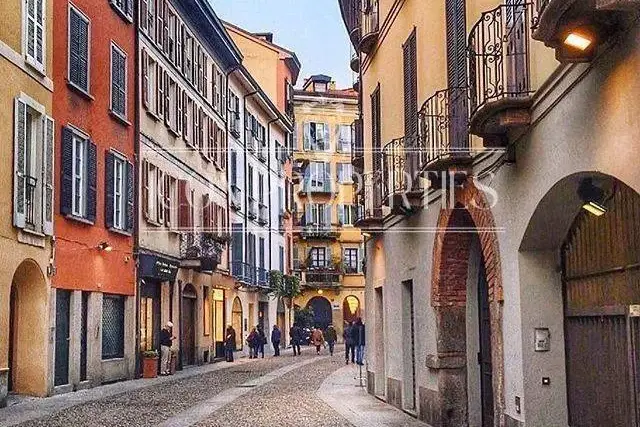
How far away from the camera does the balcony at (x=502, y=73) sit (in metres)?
9.43

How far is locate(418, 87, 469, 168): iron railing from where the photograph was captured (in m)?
12.5

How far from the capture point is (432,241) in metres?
15.1

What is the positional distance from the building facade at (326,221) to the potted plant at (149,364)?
42091 mm

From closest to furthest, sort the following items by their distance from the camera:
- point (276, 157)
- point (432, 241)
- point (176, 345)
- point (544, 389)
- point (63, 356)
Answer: point (544, 389)
point (432, 241)
point (63, 356)
point (176, 345)
point (276, 157)

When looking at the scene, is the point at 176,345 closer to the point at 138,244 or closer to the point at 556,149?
the point at 138,244

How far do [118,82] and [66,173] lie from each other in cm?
500

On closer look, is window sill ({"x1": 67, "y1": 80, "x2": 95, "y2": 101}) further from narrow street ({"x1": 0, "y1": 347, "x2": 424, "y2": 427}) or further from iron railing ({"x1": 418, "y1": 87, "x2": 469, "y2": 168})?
iron railing ({"x1": 418, "y1": 87, "x2": 469, "y2": 168})

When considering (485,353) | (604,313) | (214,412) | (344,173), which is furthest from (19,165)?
(344,173)

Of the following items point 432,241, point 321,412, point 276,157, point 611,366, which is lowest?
point 321,412

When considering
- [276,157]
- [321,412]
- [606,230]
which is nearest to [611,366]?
[606,230]

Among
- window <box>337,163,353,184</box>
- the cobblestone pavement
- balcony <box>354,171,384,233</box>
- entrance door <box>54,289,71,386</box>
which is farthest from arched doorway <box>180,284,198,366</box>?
window <box>337,163,353,184</box>

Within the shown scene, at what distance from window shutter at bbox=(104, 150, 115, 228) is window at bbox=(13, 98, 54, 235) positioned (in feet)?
12.7

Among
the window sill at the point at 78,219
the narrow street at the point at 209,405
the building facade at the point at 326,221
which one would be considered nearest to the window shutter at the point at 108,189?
the window sill at the point at 78,219

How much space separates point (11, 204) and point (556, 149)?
13.0 meters
